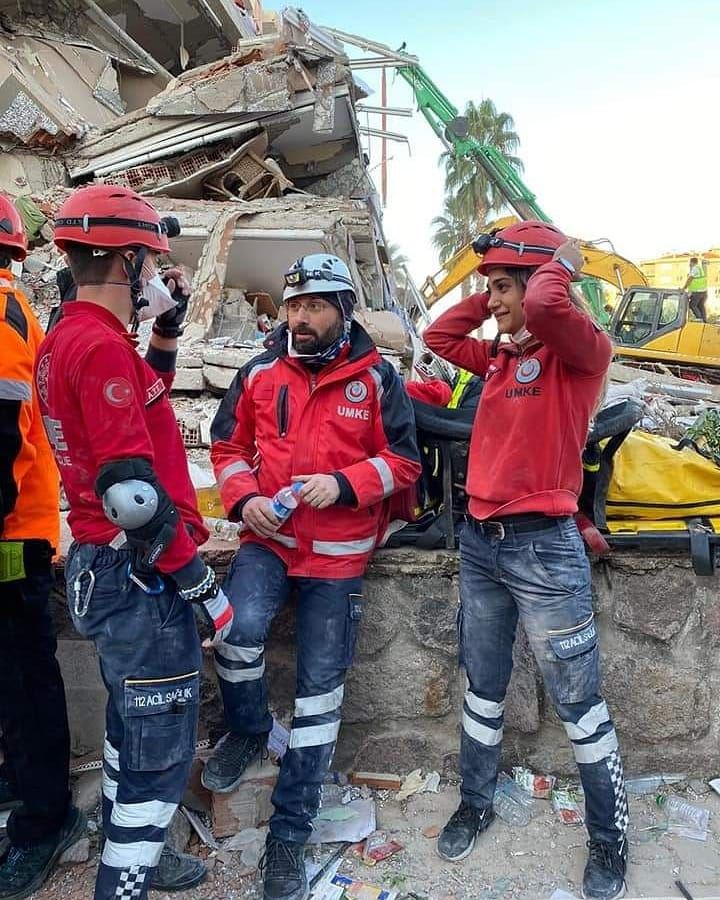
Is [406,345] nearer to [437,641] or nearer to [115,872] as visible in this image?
[437,641]

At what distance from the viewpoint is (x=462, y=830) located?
102 inches

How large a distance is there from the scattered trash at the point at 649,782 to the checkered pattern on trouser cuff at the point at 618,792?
1.75 ft

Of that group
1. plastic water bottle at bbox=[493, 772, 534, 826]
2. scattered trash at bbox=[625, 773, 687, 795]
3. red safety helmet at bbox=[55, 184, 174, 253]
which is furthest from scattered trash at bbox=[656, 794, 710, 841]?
red safety helmet at bbox=[55, 184, 174, 253]

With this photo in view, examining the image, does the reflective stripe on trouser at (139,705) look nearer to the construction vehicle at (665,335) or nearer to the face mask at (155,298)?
the face mask at (155,298)

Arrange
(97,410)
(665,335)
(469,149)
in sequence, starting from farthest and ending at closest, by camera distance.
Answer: (469,149) → (665,335) → (97,410)

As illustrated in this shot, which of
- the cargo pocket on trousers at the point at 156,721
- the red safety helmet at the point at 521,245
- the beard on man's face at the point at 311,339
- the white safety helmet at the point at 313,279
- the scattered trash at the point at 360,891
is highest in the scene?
the red safety helmet at the point at 521,245

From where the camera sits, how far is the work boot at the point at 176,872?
2.40m

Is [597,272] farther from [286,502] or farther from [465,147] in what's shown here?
[286,502]

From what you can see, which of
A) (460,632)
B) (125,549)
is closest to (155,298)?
(125,549)

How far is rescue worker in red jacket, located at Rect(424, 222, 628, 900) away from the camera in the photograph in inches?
92.4

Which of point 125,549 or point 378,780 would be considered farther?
point 378,780

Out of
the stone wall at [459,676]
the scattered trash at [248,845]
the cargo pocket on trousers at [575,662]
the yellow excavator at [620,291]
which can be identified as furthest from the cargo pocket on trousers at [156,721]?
the yellow excavator at [620,291]

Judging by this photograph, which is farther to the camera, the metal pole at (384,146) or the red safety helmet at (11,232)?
the metal pole at (384,146)

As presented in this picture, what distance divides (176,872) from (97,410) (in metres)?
1.73
